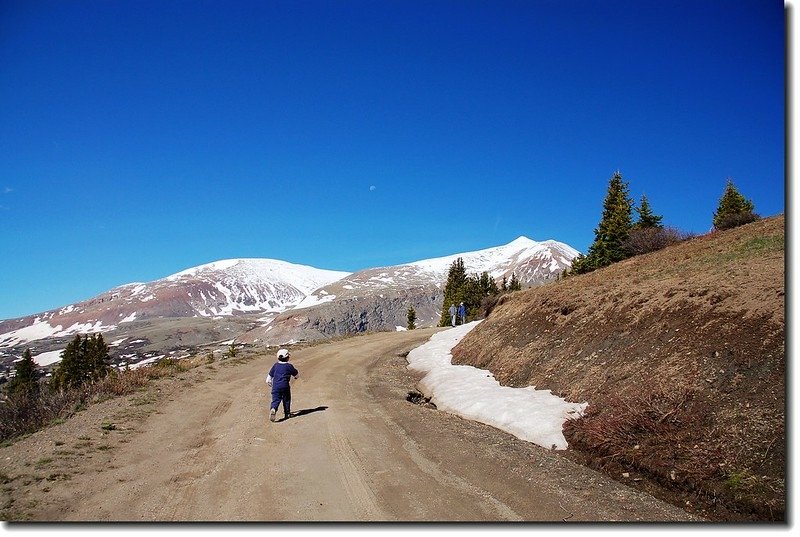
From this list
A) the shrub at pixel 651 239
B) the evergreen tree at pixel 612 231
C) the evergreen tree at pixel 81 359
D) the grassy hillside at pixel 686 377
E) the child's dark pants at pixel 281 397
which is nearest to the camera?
the grassy hillside at pixel 686 377

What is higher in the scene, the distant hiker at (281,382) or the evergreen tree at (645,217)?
the evergreen tree at (645,217)

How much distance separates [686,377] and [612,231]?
31.1 meters

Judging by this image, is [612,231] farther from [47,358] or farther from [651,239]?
[47,358]

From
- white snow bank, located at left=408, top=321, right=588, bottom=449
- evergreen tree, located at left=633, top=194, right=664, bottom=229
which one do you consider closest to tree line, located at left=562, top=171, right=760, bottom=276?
evergreen tree, located at left=633, top=194, right=664, bottom=229

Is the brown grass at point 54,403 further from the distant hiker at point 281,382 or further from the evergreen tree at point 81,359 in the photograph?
the evergreen tree at point 81,359

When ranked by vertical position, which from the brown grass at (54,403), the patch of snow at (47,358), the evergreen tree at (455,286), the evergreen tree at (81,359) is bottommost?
the patch of snow at (47,358)

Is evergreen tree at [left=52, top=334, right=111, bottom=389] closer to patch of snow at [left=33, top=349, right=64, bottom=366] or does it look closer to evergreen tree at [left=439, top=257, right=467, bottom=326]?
evergreen tree at [left=439, top=257, right=467, bottom=326]

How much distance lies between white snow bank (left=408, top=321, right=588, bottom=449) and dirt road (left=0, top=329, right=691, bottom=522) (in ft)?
1.66

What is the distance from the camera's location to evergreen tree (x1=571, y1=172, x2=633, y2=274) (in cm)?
3619

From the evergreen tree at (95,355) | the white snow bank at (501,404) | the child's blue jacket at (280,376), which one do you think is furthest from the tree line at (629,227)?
the evergreen tree at (95,355)

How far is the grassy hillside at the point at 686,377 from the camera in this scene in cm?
666

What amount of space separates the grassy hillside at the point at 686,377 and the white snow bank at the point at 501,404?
0.44 m

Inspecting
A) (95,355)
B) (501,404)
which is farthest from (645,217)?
(95,355)

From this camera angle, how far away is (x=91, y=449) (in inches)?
350
